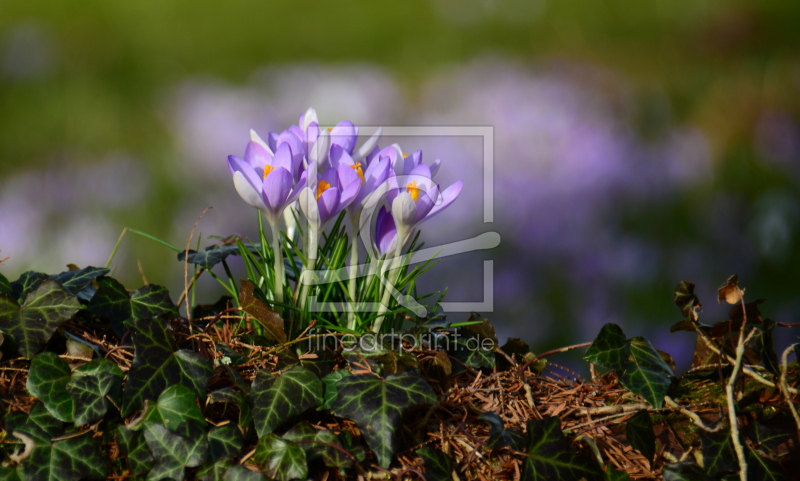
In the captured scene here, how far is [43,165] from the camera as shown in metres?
1.52

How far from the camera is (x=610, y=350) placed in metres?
0.74

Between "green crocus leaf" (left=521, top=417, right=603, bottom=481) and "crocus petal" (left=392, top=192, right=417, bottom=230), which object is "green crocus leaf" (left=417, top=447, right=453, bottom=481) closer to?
"green crocus leaf" (left=521, top=417, right=603, bottom=481)

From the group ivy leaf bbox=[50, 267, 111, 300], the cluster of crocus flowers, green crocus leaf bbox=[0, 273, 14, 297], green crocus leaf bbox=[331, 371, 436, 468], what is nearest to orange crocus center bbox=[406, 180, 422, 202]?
the cluster of crocus flowers

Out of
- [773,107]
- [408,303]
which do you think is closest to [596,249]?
[773,107]

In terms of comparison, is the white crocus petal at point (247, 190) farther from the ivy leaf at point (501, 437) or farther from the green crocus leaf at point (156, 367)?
the ivy leaf at point (501, 437)

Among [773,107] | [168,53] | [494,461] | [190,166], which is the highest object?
[168,53]

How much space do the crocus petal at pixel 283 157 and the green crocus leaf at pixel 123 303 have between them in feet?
0.80

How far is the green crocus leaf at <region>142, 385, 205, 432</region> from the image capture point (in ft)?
2.09

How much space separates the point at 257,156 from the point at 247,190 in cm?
9

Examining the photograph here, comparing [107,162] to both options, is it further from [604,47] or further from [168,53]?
[604,47]

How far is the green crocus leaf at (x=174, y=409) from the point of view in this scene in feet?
2.09

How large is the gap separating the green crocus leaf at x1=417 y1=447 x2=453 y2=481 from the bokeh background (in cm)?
85

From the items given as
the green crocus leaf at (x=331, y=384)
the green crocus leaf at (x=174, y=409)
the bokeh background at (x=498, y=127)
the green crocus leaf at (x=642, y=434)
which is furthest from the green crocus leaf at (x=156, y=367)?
the bokeh background at (x=498, y=127)

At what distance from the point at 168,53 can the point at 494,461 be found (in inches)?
51.8
